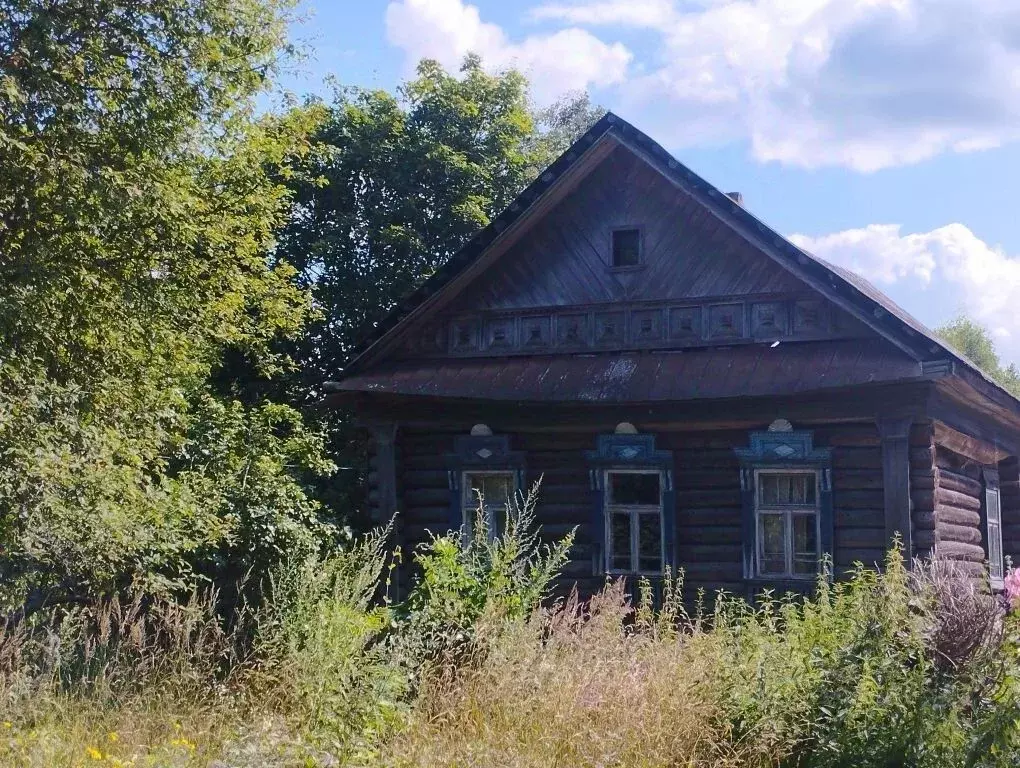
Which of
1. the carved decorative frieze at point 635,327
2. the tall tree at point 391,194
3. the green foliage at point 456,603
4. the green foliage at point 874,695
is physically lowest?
the green foliage at point 874,695

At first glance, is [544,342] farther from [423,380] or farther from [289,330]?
[289,330]

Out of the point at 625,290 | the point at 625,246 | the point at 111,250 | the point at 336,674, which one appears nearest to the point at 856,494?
the point at 625,290

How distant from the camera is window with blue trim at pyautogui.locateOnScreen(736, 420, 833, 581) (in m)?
13.1

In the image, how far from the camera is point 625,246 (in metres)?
14.8

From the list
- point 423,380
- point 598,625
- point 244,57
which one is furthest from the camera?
point 423,380

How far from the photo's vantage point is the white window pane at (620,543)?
14.1 meters

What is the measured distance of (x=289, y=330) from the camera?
14977 mm

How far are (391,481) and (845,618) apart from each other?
7.66 meters

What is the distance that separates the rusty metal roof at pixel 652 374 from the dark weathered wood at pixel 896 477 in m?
0.65

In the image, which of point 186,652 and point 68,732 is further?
point 186,652

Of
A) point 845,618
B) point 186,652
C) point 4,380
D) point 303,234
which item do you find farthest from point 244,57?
point 303,234

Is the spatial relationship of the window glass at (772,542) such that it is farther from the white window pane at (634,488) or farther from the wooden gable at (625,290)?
the wooden gable at (625,290)

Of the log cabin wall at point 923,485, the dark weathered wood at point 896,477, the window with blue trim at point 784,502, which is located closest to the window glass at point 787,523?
the window with blue trim at point 784,502

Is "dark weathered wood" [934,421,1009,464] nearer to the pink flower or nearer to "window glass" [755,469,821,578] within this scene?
"window glass" [755,469,821,578]
